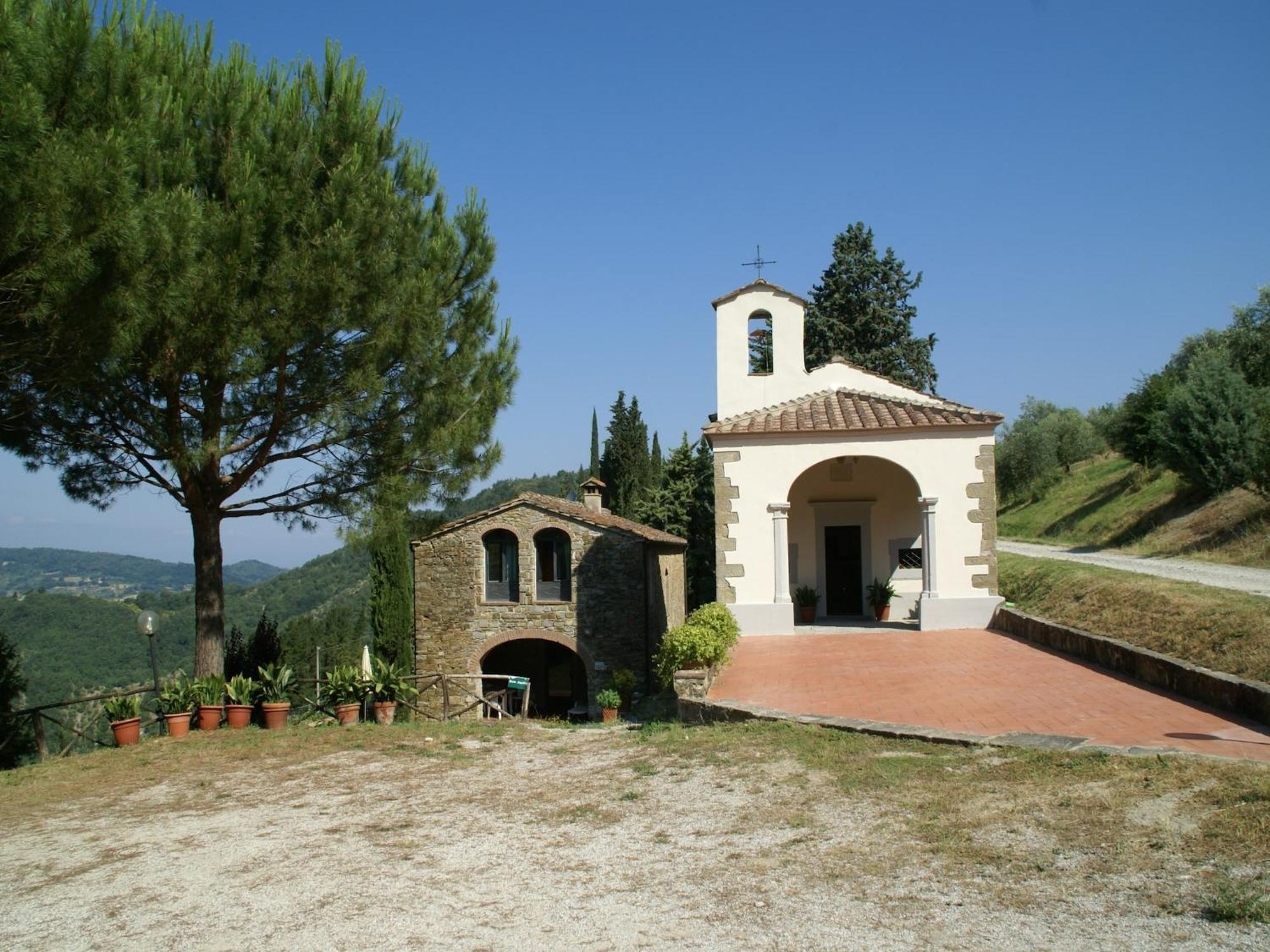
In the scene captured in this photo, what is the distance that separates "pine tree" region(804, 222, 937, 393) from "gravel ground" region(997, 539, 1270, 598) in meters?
10.2

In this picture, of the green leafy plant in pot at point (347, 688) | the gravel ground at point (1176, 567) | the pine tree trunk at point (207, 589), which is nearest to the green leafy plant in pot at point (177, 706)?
the pine tree trunk at point (207, 589)

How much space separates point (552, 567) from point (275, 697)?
10616mm

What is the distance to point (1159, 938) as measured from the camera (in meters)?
3.98

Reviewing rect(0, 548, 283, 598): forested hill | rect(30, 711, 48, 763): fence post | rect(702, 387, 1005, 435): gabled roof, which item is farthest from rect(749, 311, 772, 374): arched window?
rect(0, 548, 283, 598): forested hill

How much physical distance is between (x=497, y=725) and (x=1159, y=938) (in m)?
8.97

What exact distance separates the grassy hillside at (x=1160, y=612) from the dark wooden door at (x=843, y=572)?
2.98 m

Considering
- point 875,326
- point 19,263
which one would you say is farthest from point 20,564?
point 19,263

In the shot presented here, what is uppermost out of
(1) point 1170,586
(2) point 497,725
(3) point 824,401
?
(3) point 824,401

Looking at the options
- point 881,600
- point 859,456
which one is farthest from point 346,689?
point 881,600

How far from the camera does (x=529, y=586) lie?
72.4ft

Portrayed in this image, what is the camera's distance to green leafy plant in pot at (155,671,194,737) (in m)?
11.4

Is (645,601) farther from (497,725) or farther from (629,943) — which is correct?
(629,943)

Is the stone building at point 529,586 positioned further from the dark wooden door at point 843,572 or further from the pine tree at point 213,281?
the pine tree at point 213,281

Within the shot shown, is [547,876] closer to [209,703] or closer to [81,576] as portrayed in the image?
[209,703]
